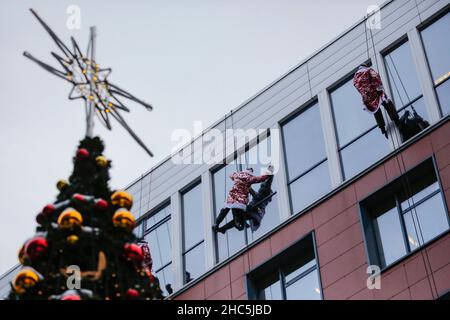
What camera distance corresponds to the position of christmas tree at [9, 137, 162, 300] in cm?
1741

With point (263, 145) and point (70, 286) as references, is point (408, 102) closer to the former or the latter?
point (263, 145)

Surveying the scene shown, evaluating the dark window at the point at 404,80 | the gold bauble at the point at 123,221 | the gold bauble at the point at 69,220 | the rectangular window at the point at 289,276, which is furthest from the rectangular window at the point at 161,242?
the gold bauble at the point at 69,220

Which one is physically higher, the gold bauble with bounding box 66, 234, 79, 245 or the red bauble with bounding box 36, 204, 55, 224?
the red bauble with bounding box 36, 204, 55, 224

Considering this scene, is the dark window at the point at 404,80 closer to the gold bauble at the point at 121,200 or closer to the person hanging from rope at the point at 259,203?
the person hanging from rope at the point at 259,203

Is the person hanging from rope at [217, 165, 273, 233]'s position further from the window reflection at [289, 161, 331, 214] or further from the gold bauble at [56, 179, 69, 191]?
the gold bauble at [56, 179, 69, 191]

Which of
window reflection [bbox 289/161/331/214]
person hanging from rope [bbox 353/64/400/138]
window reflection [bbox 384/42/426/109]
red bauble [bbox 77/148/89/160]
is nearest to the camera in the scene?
red bauble [bbox 77/148/89/160]

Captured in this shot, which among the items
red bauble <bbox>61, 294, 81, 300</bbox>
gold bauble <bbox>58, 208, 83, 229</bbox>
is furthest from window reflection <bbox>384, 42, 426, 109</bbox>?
red bauble <bbox>61, 294, 81, 300</bbox>

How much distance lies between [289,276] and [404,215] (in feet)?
13.9

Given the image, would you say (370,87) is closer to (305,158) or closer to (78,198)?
(305,158)

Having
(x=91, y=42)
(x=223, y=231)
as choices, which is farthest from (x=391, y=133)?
(x=91, y=42)

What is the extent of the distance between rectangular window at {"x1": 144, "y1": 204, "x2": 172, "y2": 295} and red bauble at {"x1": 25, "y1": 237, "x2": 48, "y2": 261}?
20309mm

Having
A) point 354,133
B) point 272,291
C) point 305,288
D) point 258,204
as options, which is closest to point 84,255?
point 305,288

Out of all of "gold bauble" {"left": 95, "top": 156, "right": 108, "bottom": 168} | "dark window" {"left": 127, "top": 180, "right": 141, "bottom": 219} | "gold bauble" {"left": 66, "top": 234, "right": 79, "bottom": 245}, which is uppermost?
"dark window" {"left": 127, "top": 180, "right": 141, "bottom": 219}

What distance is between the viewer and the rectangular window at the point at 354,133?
3466cm
